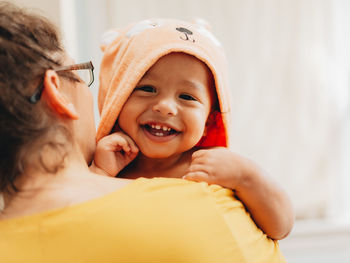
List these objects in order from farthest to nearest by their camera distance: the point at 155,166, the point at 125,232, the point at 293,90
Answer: the point at 293,90
the point at 155,166
the point at 125,232

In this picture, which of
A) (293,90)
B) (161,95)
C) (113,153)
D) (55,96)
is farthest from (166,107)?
(293,90)

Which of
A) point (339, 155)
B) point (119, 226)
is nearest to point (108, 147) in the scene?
point (119, 226)

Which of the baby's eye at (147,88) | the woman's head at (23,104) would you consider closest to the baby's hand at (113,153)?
the baby's eye at (147,88)

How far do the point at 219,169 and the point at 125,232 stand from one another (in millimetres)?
292

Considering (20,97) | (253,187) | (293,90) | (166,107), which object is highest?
(20,97)

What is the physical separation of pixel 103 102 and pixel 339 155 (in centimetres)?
137

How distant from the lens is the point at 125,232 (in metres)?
0.61

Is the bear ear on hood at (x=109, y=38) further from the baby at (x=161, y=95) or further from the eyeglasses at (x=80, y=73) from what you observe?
the eyeglasses at (x=80, y=73)

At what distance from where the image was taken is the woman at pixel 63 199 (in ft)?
1.98

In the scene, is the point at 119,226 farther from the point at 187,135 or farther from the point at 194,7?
the point at 194,7

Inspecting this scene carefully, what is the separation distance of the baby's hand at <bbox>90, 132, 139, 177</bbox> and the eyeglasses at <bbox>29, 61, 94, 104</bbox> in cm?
18

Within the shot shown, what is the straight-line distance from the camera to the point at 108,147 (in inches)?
38.1

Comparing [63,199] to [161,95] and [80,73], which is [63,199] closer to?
[80,73]

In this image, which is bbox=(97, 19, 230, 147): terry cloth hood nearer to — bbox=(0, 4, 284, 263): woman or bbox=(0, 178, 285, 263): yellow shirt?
bbox=(0, 4, 284, 263): woman
